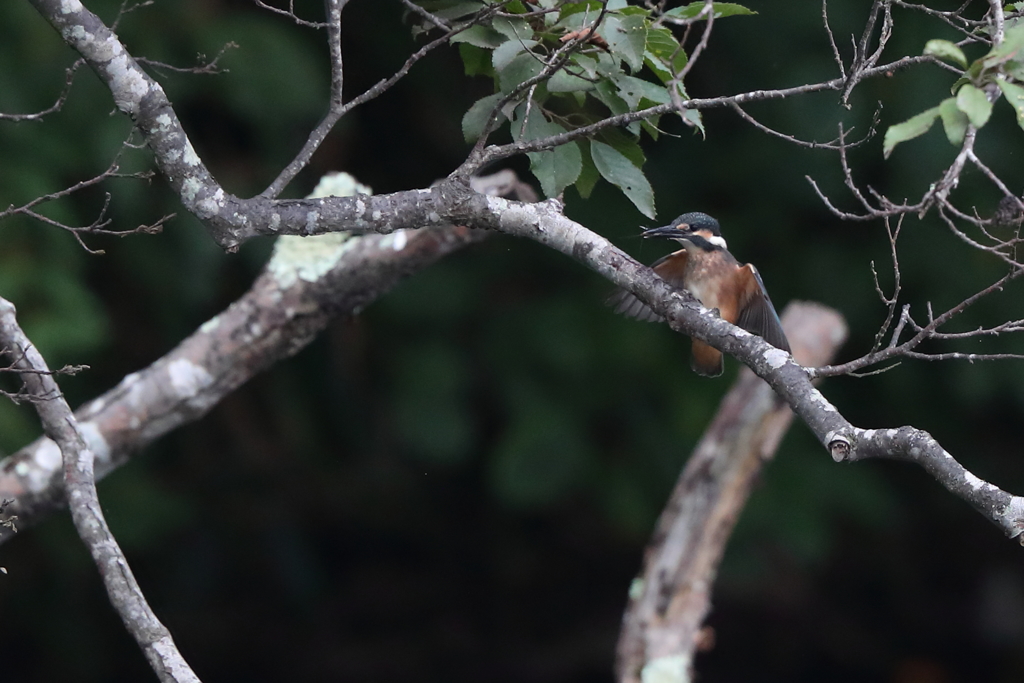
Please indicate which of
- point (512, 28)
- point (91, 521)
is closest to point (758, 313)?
point (512, 28)

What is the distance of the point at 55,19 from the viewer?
4.54 ft

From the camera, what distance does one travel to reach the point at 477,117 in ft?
4.79

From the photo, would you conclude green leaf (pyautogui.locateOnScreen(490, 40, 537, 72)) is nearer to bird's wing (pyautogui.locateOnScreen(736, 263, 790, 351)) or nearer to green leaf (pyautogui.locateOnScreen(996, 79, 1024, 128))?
green leaf (pyautogui.locateOnScreen(996, 79, 1024, 128))

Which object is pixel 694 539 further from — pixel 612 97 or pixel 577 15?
pixel 577 15

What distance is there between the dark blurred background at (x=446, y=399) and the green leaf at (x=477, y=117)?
4.92 ft

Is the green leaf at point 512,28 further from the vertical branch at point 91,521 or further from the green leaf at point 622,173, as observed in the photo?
the vertical branch at point 91,521

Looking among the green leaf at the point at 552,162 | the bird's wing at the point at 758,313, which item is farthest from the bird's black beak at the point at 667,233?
the green leaf at the point at 552,162

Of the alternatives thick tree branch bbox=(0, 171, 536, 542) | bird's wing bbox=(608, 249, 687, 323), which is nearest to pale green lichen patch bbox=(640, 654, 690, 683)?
bird's wing bbox=(608, 249, 687, 323)

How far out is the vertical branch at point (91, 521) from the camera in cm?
136

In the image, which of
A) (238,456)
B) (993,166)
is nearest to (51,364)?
(238,456)

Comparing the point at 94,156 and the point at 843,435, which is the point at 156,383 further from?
the point at 843,435

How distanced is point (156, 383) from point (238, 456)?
1.77m

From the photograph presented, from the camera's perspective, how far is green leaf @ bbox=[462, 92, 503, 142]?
1.46 meters

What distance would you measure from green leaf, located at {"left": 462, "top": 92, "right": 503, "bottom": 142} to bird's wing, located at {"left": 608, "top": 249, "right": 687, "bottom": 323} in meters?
0.81
